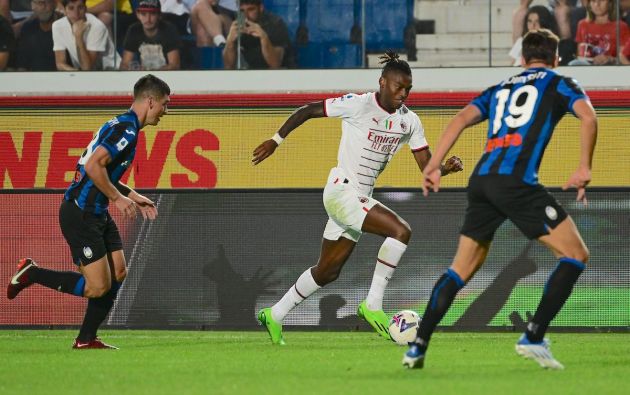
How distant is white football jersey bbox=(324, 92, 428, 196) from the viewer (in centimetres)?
959

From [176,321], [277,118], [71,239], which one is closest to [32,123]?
[277,118]

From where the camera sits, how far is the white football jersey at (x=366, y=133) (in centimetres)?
959

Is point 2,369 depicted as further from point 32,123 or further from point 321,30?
point 321,30

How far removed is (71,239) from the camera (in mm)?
8836

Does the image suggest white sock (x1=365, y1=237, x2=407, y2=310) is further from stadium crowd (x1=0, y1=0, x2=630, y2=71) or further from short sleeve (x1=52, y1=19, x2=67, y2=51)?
short sleeve (x1=52, y1=19, x2=67, y2=51)

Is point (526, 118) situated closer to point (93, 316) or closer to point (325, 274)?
point (325, 274)

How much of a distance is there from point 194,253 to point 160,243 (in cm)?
36

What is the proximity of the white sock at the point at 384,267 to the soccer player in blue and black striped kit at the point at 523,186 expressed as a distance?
89.2 inches

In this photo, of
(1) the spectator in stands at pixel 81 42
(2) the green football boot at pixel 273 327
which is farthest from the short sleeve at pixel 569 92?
(1) the spectator in stands at pixel 81 42

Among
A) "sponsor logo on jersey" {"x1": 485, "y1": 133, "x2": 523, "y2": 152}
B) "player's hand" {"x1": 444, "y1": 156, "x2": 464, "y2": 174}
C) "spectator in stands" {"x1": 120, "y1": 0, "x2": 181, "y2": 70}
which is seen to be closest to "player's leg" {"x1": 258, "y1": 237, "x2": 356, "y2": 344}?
"player's hand" {"x1": 444, "y1": 156, "x2": 464, "y2": 174}

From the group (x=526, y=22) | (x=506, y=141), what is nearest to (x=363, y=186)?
(x=506, y=141)

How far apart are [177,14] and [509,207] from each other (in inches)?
478

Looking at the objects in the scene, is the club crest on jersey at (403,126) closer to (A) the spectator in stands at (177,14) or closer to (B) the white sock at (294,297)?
(B) the white sock at (294,297)

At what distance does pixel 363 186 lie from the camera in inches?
378
